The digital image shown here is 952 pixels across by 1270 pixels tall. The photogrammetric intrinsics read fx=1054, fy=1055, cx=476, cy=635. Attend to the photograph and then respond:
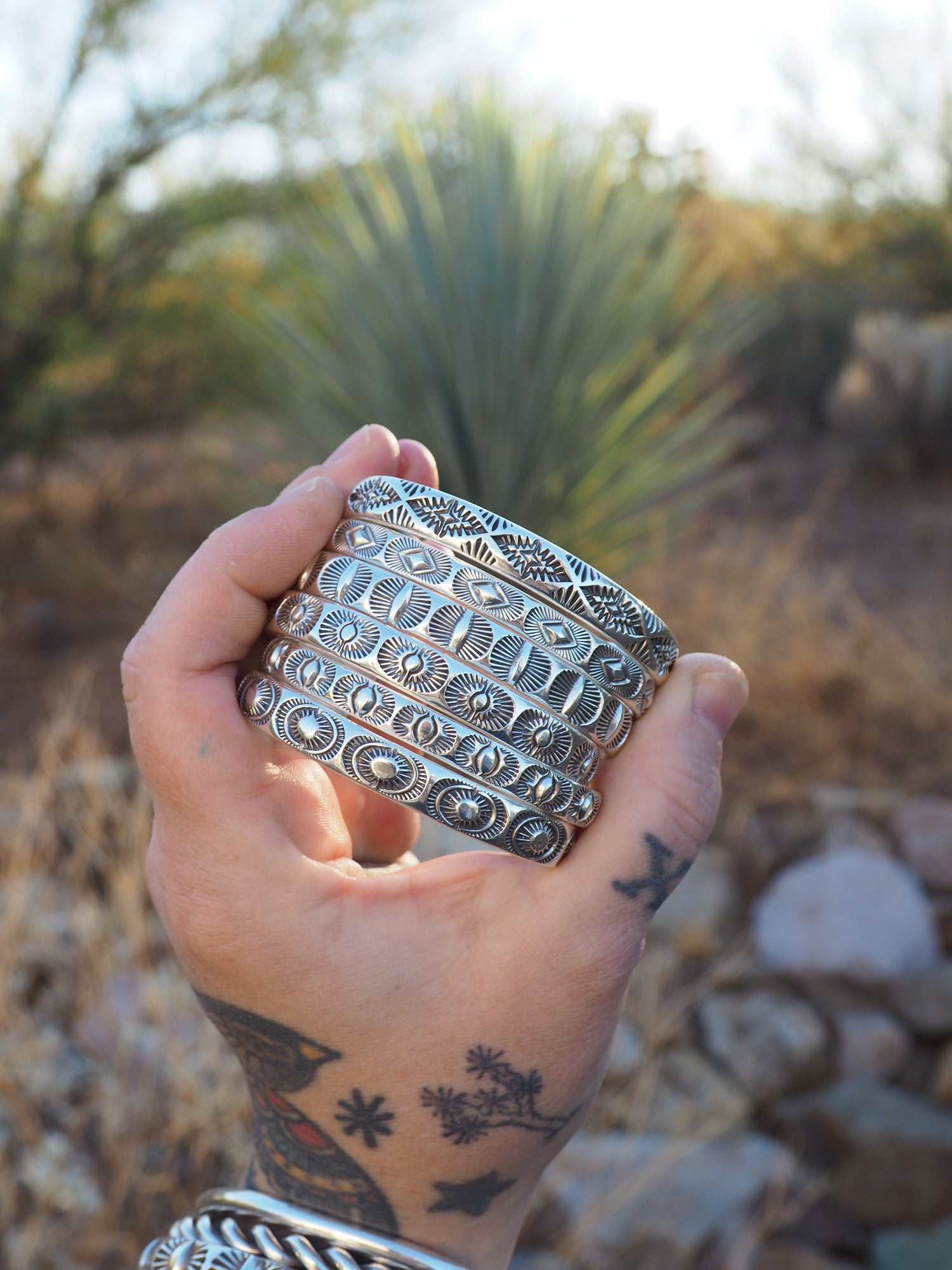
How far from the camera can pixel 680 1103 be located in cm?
255

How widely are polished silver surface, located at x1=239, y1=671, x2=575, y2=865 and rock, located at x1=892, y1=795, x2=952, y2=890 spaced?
2714 millimetres

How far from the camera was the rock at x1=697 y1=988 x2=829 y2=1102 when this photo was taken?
2686 millimetres

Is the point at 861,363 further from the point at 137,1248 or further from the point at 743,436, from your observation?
the point at 137,1248

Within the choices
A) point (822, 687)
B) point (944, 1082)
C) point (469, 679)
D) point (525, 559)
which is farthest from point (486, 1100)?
point (822, 687)

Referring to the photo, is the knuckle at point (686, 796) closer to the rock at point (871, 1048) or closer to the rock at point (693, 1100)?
the rock at point (693, 1100)

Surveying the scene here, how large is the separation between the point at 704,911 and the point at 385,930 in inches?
94.7

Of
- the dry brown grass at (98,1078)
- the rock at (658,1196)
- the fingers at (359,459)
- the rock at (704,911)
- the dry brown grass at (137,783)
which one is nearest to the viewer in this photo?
the fingers at (359,459)

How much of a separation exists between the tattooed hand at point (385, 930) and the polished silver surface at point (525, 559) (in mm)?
40

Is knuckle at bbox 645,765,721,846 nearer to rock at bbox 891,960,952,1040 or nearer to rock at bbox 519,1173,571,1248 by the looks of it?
rock at bbox 519,1173,571,1248

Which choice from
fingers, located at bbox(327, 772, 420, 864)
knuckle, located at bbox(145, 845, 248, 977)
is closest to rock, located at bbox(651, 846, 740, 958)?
fingers, located at bbox(327, 772, 420, 864)

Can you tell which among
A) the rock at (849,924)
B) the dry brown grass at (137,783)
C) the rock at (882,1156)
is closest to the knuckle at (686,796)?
the dry brown grass at (137,783)

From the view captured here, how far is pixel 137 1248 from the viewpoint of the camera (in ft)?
6.26

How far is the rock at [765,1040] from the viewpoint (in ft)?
8.81

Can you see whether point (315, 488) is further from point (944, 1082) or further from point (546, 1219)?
point (944, 1082)
